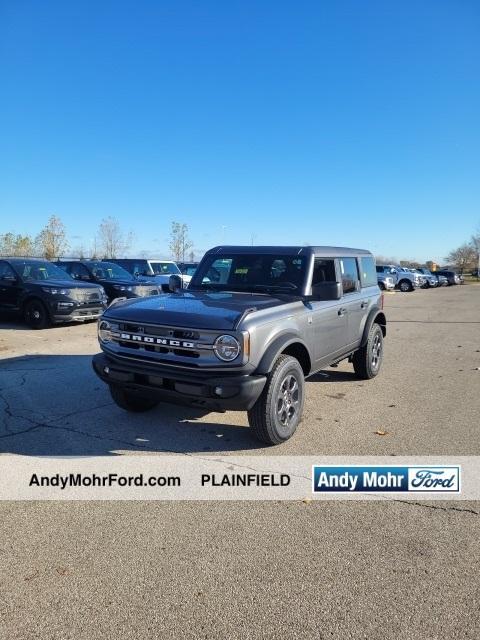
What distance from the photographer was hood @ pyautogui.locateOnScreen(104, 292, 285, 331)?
4.19 m

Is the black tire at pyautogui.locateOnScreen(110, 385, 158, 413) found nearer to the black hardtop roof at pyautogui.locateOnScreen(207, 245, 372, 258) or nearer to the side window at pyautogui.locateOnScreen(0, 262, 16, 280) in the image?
the black hardtop roof at pyautogui.locateOnScreen(207, 245, 372, 258)

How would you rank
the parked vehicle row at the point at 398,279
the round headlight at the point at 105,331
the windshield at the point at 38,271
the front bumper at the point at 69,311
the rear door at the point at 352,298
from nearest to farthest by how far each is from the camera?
the round headlight at the point at 105,331, the rear door at the point at 352,298, the front bumper at the point at 69,311, the windshield at the point at 38,271, the parked vehicle row at the point at 398,279

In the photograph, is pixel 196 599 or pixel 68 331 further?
pixel 68 331

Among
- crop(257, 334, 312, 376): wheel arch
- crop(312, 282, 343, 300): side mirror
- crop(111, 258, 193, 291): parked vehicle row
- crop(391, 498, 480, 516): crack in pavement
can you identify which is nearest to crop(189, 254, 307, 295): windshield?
crop(312, 282, 343, 300): side mirror

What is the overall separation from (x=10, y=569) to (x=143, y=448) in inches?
68.6

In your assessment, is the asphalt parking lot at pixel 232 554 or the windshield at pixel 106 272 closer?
the asphalt parking lot at pixel 232 554

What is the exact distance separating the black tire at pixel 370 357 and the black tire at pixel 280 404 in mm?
2488

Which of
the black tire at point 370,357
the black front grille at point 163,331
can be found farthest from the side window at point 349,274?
the black front grille at point 163,331

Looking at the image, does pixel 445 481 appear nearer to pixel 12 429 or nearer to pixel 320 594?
pixel 320 594

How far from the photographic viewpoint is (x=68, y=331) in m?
11.8

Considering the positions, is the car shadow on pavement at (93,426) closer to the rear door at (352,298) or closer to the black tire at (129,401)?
the black tire at (129,401)

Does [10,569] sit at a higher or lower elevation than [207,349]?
lower

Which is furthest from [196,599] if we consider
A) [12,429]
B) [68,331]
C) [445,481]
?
[68,331]

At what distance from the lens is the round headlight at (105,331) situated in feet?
15.8
